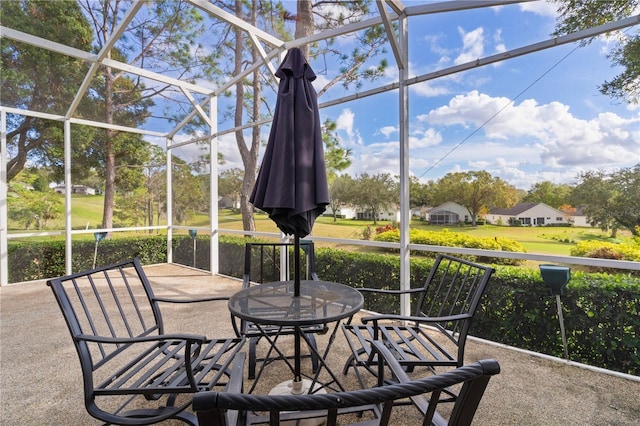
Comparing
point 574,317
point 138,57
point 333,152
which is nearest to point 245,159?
point 333,152

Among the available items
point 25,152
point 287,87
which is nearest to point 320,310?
point 287,87

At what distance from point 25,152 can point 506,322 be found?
866cm

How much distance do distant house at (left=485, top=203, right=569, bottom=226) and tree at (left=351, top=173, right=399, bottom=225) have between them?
125cm

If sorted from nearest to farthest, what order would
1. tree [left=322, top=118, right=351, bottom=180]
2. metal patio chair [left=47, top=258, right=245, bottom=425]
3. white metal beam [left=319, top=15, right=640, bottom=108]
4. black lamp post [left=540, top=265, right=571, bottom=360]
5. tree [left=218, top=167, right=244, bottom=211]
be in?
metal patio chair [left=47, top=258, right=245, bottom=425], white metal beam [left=319, top=15, right=640, bottom=108], black lamp post [left=540, top=265, right=571, bottom=360], tree [left=322, top=118, right=351, bottom=180], tree [left=218, top=167, right=244, bottom=211]

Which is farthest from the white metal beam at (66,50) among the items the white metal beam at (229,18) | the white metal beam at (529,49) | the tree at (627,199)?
the tree at (627,199)

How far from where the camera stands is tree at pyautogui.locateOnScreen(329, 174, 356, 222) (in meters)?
5.05

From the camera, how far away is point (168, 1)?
5.46 m

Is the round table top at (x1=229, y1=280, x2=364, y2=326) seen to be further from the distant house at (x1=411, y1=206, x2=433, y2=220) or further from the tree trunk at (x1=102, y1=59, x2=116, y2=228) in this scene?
the tree trunk at (x1=102, y1=59, x2=116, y2=228)

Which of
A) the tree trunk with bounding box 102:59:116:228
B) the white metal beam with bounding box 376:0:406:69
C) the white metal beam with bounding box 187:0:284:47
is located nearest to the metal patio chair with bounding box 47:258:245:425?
the white metal beam with bounding box 187:0:284:47

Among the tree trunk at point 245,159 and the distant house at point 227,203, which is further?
the tree trunk at point 245,159

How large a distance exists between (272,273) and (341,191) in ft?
6.27

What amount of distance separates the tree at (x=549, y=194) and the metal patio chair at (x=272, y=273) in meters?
2.40

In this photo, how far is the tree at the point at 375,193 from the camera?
4406 millimetres

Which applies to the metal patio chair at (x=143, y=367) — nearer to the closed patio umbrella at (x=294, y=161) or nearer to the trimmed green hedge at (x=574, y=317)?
the closed patio umbrella at (x=294, y=161)
